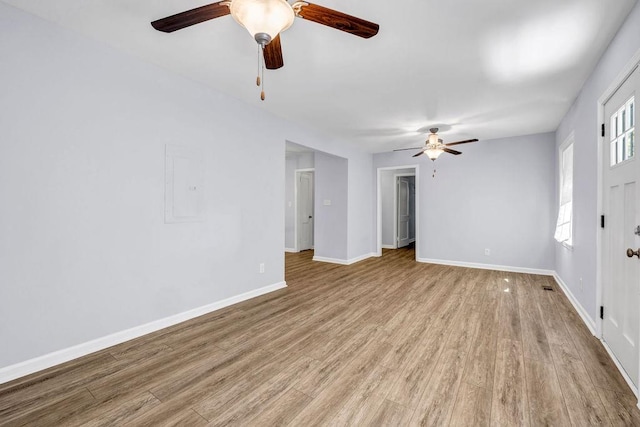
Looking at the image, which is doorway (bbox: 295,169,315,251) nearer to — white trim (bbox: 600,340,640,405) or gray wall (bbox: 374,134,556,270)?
gray wall (bbox: 374,134,556,270)

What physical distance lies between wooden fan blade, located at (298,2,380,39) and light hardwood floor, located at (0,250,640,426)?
6.90ft

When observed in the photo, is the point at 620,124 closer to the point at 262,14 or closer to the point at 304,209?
the point at 262,14

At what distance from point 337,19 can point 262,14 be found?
371mm

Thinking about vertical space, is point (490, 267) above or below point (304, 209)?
below

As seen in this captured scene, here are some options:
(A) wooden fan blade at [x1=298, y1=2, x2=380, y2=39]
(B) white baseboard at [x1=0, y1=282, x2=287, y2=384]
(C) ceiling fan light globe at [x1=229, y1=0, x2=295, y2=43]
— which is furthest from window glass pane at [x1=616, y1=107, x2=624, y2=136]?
(B) white baseboard at [x1=0, y1=282, x2=287, y2=384]

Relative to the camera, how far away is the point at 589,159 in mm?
2867

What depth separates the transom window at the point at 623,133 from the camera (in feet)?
6.57

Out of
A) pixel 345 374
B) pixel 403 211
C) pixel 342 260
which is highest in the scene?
pixel 403 211

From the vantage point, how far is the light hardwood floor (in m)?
1.66

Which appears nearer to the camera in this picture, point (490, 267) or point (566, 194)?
point (566, 194)

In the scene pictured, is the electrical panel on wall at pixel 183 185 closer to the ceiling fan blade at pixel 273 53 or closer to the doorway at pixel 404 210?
the ceiling fan blade at pixel 273 53

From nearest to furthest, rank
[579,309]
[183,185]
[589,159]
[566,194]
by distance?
[589,159] < [183,185] < [579,309] < [566,194]

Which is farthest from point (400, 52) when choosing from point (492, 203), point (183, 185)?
point (492, 203)

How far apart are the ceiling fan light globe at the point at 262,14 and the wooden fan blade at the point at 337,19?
0.08 metres
